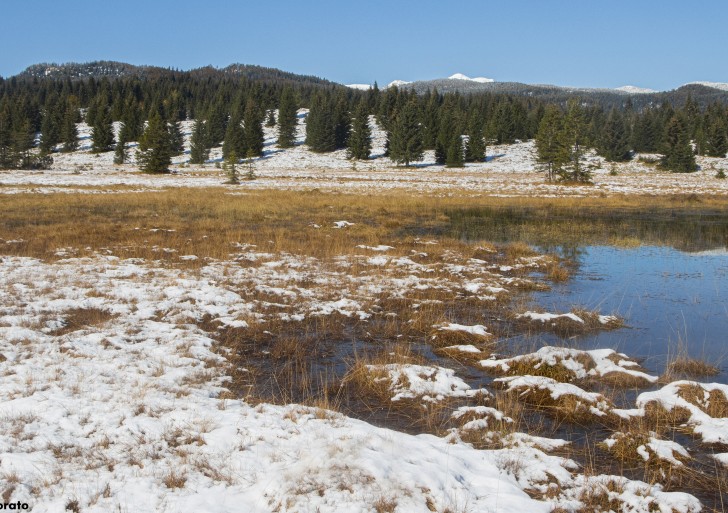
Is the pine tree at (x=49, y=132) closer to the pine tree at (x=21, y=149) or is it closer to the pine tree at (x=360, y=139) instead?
the pine tree at (x=21, y=149)

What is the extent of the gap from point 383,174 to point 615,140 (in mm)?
46609

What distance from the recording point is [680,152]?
71375 mm

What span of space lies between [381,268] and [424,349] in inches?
221

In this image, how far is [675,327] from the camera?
31.1ft

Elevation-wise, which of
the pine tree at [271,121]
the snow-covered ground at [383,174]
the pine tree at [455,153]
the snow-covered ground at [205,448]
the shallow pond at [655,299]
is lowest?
the shallow pond at [655,299]

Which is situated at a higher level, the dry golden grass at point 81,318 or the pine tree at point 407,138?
the pine tree at point 407,138

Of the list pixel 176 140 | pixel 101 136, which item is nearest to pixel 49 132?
pixel 101 136

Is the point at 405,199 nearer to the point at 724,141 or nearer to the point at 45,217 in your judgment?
the point at 45,217

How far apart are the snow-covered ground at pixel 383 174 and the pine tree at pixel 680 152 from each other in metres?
1.75

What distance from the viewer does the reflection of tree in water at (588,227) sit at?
759 inches

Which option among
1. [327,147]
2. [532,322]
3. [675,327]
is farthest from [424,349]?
[327,147]

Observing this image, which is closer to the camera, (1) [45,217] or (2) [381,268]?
(2) [381,268]

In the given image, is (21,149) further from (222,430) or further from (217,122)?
(222,430)

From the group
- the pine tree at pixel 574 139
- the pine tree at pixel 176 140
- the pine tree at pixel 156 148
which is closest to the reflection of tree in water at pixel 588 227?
the pine tree at pixel 574 139
